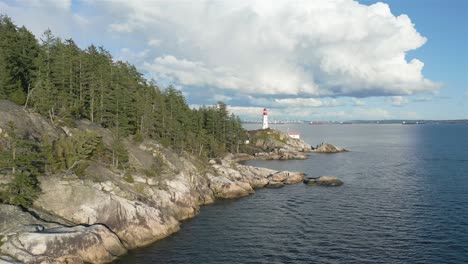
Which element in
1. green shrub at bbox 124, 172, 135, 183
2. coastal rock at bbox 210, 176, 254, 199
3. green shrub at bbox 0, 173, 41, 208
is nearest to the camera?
green shrub at bbox 0, 173, 41, 208

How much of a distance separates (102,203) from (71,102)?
107 ft

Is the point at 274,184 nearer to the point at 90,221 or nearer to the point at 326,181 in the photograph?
the point at 326,181

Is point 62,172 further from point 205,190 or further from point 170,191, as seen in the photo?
point 205,190

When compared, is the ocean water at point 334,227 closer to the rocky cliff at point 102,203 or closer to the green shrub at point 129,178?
the rocky cliff at point 102,203

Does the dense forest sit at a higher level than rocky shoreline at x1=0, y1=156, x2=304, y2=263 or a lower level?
higher

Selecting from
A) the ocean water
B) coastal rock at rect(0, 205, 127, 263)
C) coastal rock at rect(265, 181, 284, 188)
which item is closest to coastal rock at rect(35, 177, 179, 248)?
the ocean water

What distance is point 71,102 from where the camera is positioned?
239ft

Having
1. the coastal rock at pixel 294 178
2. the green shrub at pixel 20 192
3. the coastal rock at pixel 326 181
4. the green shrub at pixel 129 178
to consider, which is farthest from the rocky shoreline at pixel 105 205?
the coastal rock at pixel 326 181

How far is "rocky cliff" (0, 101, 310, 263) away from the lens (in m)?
38.8

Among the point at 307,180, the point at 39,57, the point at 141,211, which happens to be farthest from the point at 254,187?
the point at 39,57

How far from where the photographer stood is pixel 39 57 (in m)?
70.4

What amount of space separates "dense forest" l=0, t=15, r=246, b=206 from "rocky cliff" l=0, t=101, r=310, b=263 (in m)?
Answer: 2.82

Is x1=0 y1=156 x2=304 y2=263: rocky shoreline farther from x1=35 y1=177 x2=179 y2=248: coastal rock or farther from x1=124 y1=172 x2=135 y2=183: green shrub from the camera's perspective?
x1=124 y1=172 x2=135 y2=183: green shrub

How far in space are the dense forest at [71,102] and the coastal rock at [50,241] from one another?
3.44 metres
